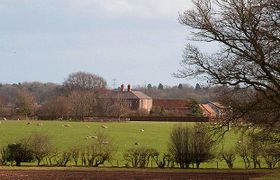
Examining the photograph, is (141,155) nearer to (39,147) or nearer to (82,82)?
(39,147)

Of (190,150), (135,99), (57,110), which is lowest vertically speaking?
(190,150)

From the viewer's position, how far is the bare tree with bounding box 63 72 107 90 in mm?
159750

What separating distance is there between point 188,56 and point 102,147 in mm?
11901

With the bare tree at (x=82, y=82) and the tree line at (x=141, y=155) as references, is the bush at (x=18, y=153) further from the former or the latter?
the bare tree at (x=82, y=82)

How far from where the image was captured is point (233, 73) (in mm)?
27156

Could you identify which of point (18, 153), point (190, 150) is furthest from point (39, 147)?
point (190, 150)

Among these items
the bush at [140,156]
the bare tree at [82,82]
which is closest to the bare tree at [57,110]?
the bare tree at [82,82]

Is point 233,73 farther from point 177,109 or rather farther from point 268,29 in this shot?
point 177,109

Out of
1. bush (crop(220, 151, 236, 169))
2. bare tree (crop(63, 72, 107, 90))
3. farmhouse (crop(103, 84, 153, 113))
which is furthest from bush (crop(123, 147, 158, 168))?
farmhouse (crop(103, 84, 153, 113))

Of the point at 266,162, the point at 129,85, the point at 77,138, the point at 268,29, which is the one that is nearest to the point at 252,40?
the point at 268,29

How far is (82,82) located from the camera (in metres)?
160

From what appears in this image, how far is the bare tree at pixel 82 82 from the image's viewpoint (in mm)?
159750

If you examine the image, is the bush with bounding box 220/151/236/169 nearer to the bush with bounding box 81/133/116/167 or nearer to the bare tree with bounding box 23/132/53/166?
the bush with bounding box 81/133/116/167

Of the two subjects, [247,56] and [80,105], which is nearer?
[247,56]
